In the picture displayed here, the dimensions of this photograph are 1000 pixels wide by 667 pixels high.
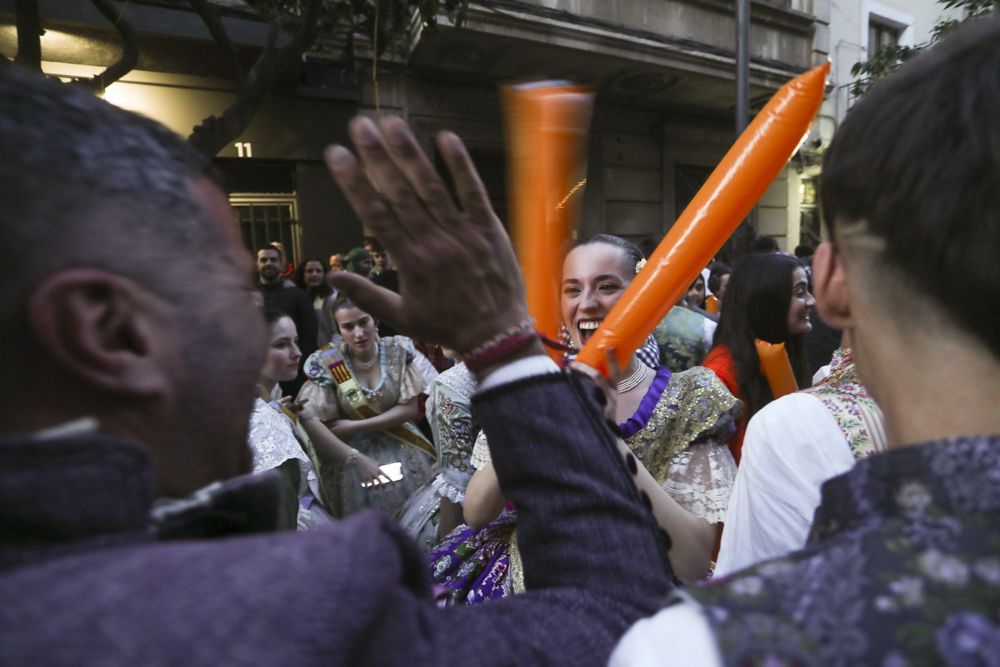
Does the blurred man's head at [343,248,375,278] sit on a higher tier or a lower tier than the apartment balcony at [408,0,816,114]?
lower

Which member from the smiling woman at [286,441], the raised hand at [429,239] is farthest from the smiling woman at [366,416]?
the raised hand at [429,239]

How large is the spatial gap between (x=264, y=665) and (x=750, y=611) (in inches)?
16.2

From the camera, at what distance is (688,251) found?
1218 mm

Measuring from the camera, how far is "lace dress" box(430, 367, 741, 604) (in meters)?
1.70

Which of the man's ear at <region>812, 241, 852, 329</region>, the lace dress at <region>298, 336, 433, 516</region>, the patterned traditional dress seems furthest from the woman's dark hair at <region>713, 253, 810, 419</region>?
the man's ear at <region>812, 241, 852, 329</region>

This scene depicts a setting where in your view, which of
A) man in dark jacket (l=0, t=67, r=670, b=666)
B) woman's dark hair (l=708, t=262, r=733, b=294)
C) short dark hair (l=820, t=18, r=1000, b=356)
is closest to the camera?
man in dark jacket (l=0, t=67, r=670, b=666)

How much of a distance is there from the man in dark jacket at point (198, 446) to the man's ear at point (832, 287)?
330mm

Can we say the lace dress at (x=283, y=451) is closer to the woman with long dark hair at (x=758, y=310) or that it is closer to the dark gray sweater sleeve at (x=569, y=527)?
the dark gray sweater sleeve at (x=569, y=527)

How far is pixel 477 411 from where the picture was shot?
0.84 meters

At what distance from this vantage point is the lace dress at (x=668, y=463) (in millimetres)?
1702

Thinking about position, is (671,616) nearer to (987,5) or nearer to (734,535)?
(734,535)

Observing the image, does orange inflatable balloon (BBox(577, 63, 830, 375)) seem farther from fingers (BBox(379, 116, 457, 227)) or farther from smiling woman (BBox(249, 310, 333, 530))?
smiling woman (BBox(249, 310, 333, 530))

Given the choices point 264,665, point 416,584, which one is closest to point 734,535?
point 416,584

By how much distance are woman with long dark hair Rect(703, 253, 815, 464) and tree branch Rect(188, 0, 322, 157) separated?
9.46 feet
